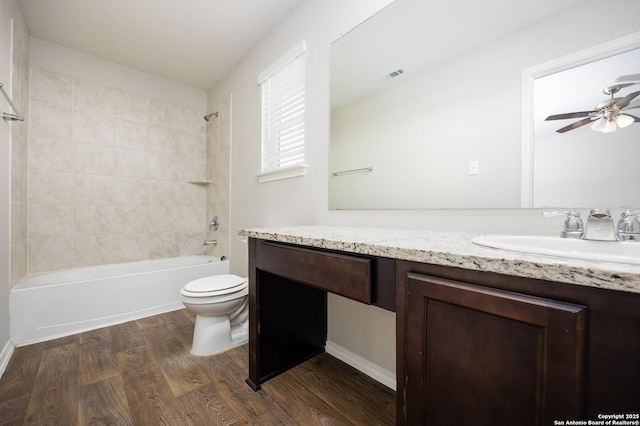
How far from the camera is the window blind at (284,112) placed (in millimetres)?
1830

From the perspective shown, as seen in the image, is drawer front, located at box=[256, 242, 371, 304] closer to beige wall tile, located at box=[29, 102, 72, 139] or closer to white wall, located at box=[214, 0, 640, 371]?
white wall, located at box=[214, 0, 640, 371]

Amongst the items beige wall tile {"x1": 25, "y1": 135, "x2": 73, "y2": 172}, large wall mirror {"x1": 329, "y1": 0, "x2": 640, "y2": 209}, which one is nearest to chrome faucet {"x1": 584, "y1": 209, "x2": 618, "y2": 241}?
large wall mirror {"x1": 329, "y1": 0, "x2": 640, "y2": 209}

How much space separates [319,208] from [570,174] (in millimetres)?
1180

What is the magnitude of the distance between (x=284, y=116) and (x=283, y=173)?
434mm

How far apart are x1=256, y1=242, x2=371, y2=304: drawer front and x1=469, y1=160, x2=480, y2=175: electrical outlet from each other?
640mm

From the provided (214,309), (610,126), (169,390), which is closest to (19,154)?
(214,309)

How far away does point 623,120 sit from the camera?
2.59 ft

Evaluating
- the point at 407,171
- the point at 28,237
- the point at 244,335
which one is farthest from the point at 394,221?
the point at 28,237

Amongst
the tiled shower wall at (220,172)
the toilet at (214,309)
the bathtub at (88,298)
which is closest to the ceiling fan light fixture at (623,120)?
the toilet at (214,309)

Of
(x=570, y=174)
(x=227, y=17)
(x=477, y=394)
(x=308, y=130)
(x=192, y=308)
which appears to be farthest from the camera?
(x=227, y=17)

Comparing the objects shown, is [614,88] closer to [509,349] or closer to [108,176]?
[509,349]

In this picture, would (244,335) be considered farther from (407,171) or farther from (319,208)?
(407,171)

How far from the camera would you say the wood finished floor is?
113 centimetres

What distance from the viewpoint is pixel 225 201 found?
9.17ft
